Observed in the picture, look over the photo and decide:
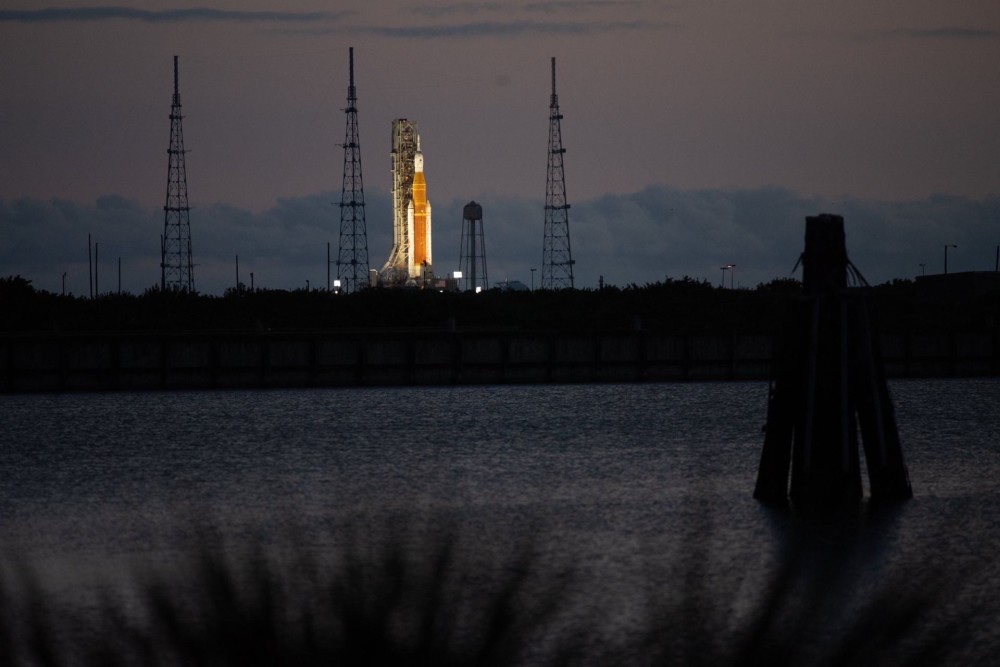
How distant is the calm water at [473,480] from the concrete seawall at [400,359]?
157 centimetres

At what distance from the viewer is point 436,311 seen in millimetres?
79875

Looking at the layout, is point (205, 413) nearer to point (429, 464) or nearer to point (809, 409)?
point (429, 464)

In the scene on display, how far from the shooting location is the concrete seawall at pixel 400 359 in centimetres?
6431

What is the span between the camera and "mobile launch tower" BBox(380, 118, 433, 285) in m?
106

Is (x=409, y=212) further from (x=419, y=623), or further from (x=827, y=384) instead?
(x=419, y=623)

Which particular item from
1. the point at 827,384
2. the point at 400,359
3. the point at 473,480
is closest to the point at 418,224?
the point at 400,359

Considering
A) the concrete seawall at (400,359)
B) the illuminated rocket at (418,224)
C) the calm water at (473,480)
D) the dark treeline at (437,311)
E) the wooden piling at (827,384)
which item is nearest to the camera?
→ the wooden piling at (827,384)

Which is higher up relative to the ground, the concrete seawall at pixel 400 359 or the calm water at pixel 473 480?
the concrete seawall at pixel 400 359

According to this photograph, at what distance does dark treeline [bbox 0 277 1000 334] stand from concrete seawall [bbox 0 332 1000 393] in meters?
2.20

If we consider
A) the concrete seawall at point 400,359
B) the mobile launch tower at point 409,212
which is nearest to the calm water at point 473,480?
the concrete seawall at point 400,359

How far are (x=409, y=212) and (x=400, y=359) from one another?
39271mm

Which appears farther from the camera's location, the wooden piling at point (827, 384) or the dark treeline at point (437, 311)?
the dark treeline at point (437, 311)

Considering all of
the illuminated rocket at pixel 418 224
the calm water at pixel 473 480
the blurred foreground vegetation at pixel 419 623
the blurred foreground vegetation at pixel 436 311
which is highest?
the illuminated rocket at pixel 418 224

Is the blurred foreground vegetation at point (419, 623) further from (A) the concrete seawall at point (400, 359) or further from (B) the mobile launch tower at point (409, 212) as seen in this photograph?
(B) the mobile launch tower at point (409, 212)
